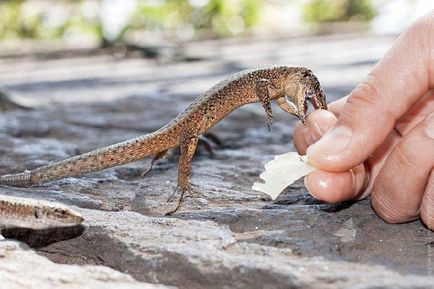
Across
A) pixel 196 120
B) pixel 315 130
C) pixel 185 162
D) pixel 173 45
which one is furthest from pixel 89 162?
pixel 173 45

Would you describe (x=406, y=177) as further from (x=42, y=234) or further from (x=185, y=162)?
(x=42, y=234)

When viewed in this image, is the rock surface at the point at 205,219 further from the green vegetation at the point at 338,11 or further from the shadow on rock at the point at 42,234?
the green vegetation at the point at 338,11

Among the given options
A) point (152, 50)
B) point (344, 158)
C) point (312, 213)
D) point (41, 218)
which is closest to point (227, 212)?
point (312, 213)

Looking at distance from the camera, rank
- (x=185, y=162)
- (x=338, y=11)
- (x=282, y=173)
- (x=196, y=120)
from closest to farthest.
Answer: (x=282, y=173)
(x=185, y=162)
(x=196, y=120)
(x=338, y=11)

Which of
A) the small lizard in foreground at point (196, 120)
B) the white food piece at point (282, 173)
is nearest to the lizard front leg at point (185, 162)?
the small lizard in foreground at point (196, 120)

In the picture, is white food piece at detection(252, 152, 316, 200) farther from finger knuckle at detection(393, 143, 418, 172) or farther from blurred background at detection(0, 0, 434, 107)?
blurred background at detection(0, 0, 434, 107)

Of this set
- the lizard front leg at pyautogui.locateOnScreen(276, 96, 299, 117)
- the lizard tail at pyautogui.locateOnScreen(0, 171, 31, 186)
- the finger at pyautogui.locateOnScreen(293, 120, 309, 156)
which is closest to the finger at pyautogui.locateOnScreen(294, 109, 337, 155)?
the finger at pyautogui.locateOnScreen(293, 120, 309, 156)
